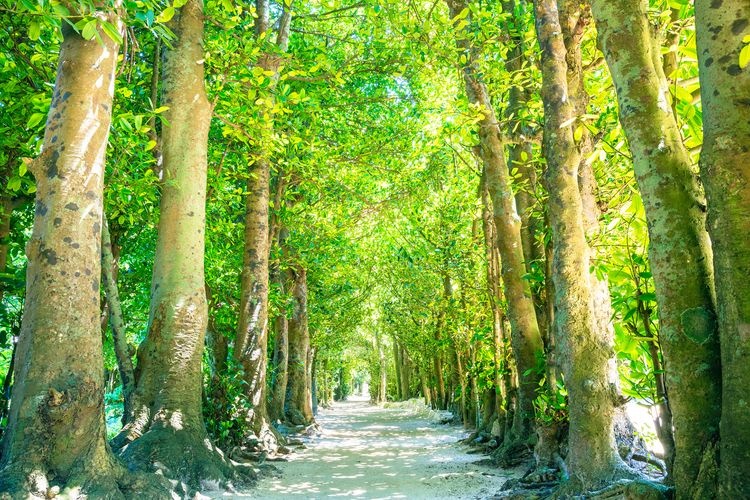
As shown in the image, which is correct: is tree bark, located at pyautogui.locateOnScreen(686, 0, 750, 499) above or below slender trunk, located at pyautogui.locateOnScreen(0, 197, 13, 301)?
below

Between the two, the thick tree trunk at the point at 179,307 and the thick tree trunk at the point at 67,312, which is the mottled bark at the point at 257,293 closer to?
the thick tree trunk at the point at 179,307

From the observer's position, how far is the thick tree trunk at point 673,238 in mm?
2646

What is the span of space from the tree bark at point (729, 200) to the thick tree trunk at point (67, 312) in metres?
4.58

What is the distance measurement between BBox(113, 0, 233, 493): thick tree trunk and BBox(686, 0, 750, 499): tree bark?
222 inches

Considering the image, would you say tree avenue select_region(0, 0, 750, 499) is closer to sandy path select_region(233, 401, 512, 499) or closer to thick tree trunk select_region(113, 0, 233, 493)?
thick tree trunk select_region(113, 0, 233, 493)

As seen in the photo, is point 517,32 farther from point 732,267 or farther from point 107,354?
point 107,354

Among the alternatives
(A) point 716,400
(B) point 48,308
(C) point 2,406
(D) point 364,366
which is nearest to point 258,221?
(C) point 2,406

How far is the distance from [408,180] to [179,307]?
9154 millimetres

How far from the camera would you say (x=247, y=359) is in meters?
10.5

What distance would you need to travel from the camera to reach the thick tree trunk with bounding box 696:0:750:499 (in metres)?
2.32

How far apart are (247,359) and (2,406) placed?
4787 mm

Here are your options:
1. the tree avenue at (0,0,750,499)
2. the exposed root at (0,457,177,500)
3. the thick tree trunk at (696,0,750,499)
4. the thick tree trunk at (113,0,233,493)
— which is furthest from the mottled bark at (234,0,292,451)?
the thick tree trunk at (696,0,750,499)

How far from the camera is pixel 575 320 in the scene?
4.63 meters

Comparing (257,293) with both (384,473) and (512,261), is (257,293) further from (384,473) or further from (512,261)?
(512,261)
